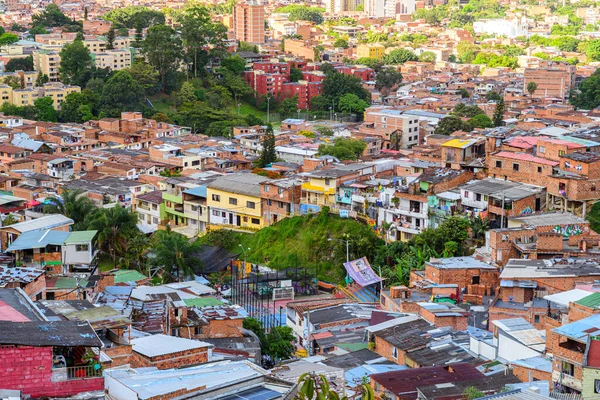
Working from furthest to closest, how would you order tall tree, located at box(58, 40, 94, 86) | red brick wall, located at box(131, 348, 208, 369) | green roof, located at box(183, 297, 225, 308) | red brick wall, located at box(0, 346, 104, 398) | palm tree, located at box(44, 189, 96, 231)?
1. tall tree, located at box(58, 40, 94, 86)
2. palm tree, located at box(44, 189, 96, 231)
3. green roof, located at box(183, 297, 225, 308)
4. red brick wall, located at box(131, 348, 208, 369)
5. red brick wall, located at box(0, 346, 104, 398)

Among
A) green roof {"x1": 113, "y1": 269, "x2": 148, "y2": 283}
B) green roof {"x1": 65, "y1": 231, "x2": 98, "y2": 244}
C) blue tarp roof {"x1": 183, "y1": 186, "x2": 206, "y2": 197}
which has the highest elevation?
green roof {"x1": 65, "y1": 231, "x2": 98, "y2": 244}

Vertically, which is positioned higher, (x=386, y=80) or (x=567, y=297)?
(x=567, y=297)

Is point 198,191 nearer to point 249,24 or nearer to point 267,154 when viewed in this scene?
point 267,154

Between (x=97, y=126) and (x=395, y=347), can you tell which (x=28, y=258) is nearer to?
(x=395, y=347)

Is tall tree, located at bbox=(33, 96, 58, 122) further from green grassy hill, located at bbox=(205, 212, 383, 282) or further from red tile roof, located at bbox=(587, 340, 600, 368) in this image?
red tile roof, located at bbox=(587, 340, 600, 368)

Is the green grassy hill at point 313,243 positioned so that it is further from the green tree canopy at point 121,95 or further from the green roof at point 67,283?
the green tree canopy at point 121,95

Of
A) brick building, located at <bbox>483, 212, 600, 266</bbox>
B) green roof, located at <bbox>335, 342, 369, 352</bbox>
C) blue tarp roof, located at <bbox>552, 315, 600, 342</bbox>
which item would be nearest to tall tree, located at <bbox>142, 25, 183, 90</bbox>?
brick building, located at <bbox>483, 212, 600, 266</bbox>

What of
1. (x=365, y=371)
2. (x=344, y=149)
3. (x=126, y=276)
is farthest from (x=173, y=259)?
(x=344, y=149)
